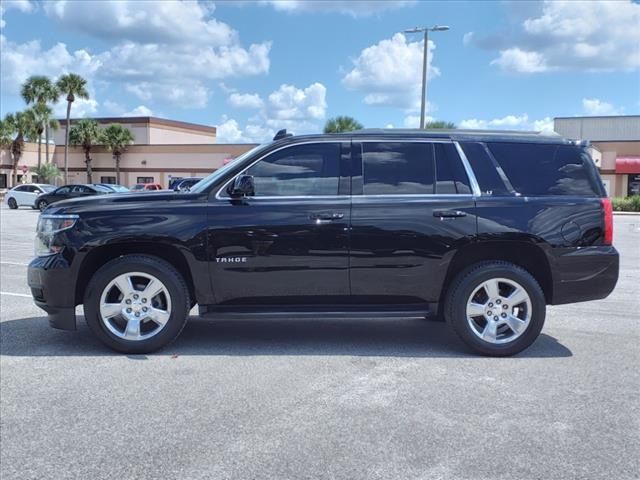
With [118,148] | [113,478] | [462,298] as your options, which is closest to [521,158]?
[462,298]

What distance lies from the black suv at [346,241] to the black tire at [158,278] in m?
0.01

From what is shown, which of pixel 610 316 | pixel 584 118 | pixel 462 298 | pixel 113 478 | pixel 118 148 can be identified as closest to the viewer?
pixel 113 478

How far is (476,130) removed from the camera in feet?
19.4

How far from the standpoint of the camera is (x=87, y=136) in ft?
187

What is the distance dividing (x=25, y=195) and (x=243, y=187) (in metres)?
33.5

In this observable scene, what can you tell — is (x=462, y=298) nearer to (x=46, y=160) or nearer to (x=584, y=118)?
(x=584, y=118)

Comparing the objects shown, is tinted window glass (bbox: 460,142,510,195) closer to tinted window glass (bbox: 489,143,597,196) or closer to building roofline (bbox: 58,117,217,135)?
tinted window glass (bbox: 489,143,597,196)

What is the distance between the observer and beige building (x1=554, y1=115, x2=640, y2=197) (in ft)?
151

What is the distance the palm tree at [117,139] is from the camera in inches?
2203

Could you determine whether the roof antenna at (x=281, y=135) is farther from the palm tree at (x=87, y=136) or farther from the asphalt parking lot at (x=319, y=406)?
the palm tree at (x=87, y=136)

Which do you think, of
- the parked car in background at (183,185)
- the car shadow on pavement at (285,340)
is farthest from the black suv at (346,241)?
the parked car in background at (183,185)

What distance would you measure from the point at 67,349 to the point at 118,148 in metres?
53.5

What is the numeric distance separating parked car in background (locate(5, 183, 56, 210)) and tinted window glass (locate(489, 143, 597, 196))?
110 ft

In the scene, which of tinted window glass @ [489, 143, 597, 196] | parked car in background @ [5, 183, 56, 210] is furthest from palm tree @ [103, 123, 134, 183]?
tinted window glass @ [489, 143, 597, 196]
